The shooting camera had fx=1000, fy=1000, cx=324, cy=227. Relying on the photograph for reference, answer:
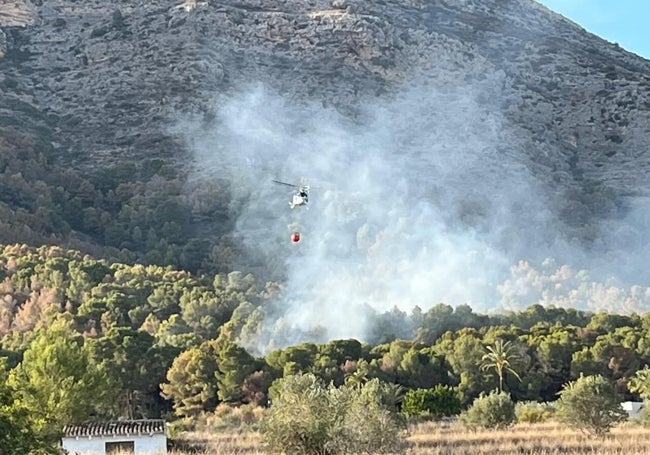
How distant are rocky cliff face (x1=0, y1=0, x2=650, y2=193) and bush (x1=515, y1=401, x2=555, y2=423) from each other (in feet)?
201

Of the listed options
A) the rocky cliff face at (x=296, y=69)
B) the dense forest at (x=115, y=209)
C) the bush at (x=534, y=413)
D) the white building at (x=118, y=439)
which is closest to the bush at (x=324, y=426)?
the white building at (x=118, y=439)

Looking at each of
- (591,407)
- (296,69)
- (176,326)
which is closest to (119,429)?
(591,407)

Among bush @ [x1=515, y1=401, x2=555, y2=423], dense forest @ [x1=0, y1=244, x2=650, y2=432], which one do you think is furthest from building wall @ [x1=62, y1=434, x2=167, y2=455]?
bush @ [x1=515, y1=401, x2=555, y2=423]

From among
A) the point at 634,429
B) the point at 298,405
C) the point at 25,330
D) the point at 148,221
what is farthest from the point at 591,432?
the point at 148,221

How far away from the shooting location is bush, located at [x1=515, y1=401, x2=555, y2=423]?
40.4 metres

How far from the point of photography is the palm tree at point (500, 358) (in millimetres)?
49031

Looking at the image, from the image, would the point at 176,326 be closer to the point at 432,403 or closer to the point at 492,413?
the point at 432,403

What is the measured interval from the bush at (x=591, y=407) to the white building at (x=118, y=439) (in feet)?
41.4

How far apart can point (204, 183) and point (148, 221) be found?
720 cm

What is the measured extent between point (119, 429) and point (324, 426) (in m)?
11.3

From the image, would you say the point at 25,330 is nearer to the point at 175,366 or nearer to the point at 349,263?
the point at 175,366

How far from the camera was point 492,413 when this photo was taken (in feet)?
116

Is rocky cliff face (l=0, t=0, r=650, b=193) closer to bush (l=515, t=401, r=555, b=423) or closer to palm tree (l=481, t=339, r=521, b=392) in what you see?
palm tree (l=481, t=339, r=521, b=392)

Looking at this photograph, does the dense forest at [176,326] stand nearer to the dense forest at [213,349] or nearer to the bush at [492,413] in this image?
the dense forest at [213,349]
